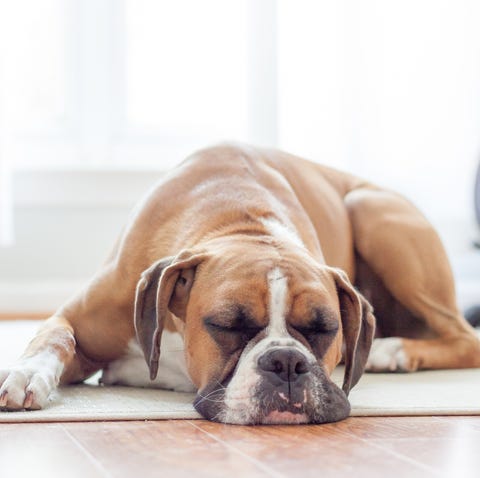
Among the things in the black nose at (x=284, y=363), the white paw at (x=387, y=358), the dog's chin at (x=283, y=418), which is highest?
the black nose at (x=284, y=363)

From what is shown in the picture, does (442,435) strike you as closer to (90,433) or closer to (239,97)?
(90,433)

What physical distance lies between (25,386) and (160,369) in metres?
0.32

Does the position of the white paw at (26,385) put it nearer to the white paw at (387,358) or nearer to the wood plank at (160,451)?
the wood plank at (160,451)

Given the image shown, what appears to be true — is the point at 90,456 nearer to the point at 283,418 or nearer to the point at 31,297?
the point at 283,418

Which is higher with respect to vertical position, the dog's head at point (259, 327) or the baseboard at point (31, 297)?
the dog's head at point (259, 327)

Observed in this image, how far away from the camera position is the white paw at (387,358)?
239cm

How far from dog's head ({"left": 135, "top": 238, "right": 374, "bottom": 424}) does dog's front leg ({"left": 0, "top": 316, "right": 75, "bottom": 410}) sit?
0.19m

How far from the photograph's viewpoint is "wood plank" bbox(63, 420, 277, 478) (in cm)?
129

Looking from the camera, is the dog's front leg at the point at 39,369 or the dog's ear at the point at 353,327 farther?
the dog's ear at the point at 353,327

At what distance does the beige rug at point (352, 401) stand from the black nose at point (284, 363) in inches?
6.6

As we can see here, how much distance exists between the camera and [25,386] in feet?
5.76

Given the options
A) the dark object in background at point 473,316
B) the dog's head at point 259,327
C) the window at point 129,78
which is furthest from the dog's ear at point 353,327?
the window at point 129,78

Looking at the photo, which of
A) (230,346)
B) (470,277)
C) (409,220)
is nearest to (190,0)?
(470,277)

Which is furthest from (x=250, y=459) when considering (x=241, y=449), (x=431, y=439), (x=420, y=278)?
(x=420, y=278)
